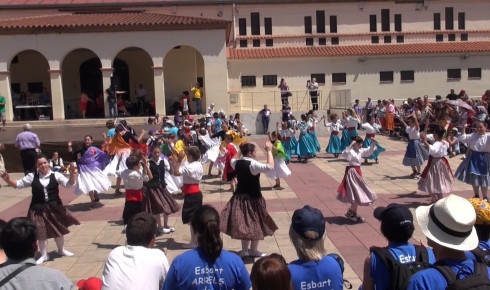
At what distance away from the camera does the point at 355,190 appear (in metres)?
9.28

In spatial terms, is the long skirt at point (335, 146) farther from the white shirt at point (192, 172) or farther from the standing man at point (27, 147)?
the white shirt at point (192, 172)

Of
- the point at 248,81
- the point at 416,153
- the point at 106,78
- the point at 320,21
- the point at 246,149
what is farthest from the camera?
the point at 320,21

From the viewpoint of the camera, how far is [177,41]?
27609mm

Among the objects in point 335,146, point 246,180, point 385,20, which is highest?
point 385,20

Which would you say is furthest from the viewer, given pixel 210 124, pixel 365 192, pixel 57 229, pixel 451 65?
pixel 451 65

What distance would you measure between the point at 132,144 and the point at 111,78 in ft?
52.2

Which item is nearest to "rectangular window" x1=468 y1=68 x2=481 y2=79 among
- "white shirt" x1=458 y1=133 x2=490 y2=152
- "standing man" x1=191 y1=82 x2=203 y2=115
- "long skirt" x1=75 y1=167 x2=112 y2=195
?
"standing man" x1=191 y1=82 x2=203 y2=115

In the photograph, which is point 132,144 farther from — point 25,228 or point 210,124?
point 25,228

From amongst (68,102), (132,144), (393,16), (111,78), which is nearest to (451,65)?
(393,16)

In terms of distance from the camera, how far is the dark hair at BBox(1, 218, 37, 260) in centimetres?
373

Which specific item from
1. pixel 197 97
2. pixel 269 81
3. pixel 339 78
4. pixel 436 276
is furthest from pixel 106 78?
pixel 436 276

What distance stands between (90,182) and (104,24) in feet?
57.4

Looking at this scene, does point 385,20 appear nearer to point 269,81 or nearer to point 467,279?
point 269,81

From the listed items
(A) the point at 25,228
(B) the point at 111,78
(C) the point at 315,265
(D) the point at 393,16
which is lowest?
(C) the point at 315,265
